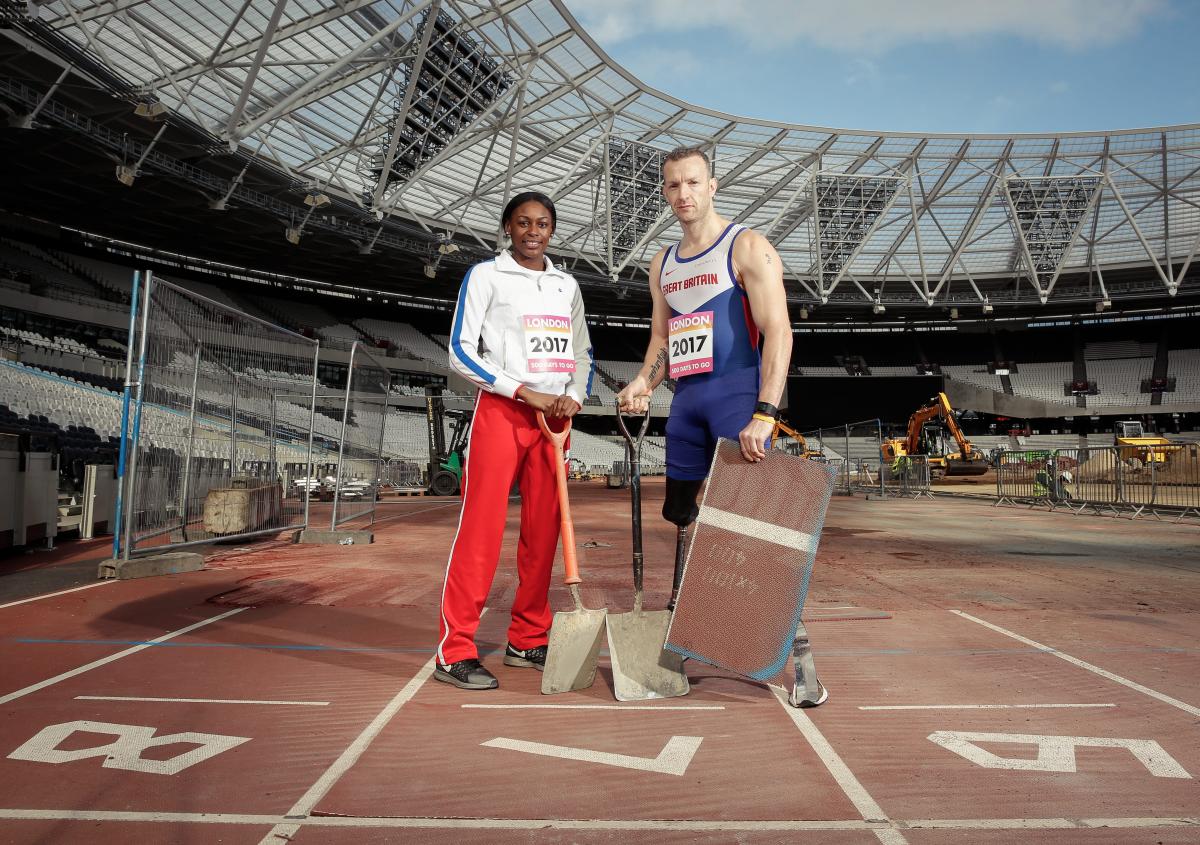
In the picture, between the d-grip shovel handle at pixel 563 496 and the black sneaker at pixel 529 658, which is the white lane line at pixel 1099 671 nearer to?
the d-grip shovel handle at pixel 563 496

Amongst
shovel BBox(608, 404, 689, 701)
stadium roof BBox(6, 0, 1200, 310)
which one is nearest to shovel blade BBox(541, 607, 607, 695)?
shovel BBox(608, 404, 689, 701)

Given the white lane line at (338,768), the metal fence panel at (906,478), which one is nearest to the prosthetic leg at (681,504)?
the white lane line at (338,768)

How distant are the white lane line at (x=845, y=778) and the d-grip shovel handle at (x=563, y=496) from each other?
0.98 m

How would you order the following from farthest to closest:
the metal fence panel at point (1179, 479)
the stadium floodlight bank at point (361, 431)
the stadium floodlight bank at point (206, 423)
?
the metal fence panel at point (1179, 479) < the stadium floodlight bank at point (361, 431) < the stadium floodlight bank at point (206, 423)

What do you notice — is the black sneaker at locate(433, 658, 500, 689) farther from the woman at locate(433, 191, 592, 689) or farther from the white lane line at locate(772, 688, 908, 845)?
the white lane line at locate(772, 688, 908, 845)

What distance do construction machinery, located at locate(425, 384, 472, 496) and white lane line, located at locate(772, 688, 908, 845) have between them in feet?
66.7

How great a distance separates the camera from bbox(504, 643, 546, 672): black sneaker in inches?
136

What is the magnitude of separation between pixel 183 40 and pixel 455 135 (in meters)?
8.60

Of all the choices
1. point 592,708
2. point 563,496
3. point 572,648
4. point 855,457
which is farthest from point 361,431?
point 855,457

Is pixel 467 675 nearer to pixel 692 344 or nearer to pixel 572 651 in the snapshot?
pixel 572 651

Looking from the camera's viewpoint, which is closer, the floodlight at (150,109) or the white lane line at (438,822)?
the white lane line at (438,822)

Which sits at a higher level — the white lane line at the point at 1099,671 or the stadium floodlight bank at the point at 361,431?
the stadium floodlight bank at the point at 361,431

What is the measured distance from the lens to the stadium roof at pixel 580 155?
21.6 metres

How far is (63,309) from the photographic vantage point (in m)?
34.6
